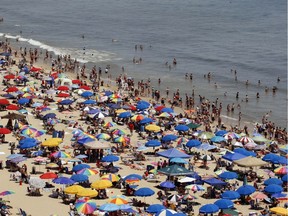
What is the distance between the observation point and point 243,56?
74.4 meters

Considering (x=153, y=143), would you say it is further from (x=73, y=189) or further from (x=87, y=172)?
(x=73, y=189)

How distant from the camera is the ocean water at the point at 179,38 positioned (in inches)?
2370

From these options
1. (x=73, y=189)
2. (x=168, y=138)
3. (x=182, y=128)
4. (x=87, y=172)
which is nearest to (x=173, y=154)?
(x=168, y=138)

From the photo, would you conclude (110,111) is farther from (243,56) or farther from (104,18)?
(104,18)

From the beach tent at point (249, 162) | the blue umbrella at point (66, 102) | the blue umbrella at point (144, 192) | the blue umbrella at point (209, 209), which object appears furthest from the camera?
the blue umbrella at point (66, 102)

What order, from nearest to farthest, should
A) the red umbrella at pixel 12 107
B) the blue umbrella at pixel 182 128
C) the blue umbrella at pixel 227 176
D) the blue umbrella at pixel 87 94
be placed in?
the blue umbrella at pixel 227 176, the blue umbrella at pixel 182 128, the red umbrella at pixel 12 107, the blue umbrella at pixel 87 94

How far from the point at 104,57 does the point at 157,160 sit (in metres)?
37.7

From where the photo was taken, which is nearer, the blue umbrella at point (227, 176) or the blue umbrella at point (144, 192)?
the blue umbrella at point (144, 192)

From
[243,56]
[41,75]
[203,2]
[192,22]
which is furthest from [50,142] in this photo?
[203,2]

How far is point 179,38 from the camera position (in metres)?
87.3

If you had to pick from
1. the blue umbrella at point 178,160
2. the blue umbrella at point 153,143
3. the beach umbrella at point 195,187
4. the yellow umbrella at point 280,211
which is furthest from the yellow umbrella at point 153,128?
the yellow umbrella at point 280,211

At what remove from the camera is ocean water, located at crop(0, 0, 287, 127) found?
60.2 meters

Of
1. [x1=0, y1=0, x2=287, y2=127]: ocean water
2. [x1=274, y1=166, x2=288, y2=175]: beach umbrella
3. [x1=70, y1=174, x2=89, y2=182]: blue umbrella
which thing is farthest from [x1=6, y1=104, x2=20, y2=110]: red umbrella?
[x1=274, y1=166, x2=288, y2=175]: beach umbrella

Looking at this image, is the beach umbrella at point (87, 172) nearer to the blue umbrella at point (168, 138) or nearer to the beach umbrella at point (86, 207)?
the beach umbrella at point (86, 207)
